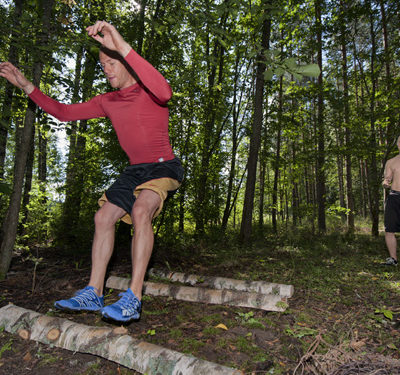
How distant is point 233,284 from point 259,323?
45.3 inches

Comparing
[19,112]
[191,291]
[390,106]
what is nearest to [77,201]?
[19,112]

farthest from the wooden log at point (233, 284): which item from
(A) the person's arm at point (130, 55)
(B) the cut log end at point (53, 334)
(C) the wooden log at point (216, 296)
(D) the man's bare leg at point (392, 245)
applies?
(D) the man's bare leg at point (392, 245)

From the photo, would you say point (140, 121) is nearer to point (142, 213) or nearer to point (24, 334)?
point (142, 213)

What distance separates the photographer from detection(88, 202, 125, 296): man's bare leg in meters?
2.66

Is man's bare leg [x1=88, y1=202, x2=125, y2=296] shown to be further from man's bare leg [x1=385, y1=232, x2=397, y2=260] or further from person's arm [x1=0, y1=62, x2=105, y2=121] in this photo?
man's bare leg [x1=385, y1=232, x2=397, y2=260]

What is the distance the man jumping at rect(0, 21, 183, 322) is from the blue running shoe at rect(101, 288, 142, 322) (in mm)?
12

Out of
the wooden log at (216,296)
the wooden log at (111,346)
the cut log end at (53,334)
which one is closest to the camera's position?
the wooden log at (111,346)

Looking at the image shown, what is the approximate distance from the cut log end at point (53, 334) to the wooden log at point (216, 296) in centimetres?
139

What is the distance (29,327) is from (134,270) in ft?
3.43

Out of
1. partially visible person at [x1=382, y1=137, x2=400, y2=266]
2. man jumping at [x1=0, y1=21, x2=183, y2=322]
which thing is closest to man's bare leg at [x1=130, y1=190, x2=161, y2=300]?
man jumping at [x1=0, y1=21, x2=183, y2=322]

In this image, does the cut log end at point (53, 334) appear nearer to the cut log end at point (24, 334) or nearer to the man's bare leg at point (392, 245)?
the cut log end at point (24, 334)

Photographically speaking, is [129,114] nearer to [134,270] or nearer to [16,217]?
[134,270]

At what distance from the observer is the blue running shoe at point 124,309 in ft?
6.73

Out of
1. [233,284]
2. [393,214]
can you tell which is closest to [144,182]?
[233,284]
